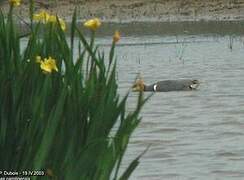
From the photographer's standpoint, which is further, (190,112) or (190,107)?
(190,107)

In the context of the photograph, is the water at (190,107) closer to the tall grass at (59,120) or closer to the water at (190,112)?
the water at (190,112)

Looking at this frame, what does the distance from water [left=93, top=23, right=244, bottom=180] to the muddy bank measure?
546cm

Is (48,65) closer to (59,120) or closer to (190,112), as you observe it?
(59,120)

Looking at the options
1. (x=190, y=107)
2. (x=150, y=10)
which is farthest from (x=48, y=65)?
(x=150, y=10)

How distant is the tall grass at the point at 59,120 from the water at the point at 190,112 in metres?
2.68

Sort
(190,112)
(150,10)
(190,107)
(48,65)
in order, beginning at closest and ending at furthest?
(48,65), (190,112), (190,107), (150,10)

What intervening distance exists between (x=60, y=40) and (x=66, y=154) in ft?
1.82

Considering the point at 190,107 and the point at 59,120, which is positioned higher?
the point at 59,120

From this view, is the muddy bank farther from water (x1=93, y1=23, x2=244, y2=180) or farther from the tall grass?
the tall grass

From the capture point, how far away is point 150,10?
2600 centimetres

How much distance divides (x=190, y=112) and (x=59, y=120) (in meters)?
6.05

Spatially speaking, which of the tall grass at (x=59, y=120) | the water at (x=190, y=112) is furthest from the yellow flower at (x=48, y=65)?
the water at (x=190, y=112)

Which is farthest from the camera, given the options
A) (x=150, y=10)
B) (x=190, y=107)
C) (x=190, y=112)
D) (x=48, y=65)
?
(x=150, y=10)

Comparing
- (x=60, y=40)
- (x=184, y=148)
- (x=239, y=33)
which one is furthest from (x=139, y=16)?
(x=60, y=40)
